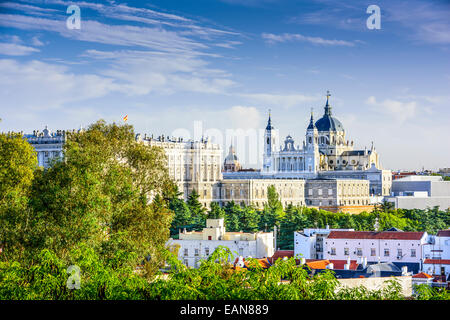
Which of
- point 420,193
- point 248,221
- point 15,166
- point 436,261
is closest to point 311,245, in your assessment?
point 436,261

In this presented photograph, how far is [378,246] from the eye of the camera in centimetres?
4709

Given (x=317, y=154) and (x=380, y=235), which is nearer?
(x=380, y=235)

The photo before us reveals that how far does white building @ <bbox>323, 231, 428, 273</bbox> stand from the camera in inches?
1827

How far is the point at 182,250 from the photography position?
4797 centimetres

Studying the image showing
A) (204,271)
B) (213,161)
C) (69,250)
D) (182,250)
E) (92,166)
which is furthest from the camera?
(213,161)

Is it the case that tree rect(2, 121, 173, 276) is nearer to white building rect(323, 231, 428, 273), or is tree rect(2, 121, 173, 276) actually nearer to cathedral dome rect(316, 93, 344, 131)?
white building rect(323, 231, 428, 273)

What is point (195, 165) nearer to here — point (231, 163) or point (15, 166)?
point (231, 163)

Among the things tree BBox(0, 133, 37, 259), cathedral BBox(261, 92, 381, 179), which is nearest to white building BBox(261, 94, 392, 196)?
cathedral BBox(261, 92, 381, 179)

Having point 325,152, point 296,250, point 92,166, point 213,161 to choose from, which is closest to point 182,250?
point 296,250

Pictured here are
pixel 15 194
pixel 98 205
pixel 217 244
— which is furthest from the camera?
pixel 217 244

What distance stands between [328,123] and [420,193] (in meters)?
30.0

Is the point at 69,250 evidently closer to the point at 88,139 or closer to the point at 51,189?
the point at 51,189

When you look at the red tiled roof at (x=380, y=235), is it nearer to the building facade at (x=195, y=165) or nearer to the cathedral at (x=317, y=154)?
the building facade at (x=195, y=165)
